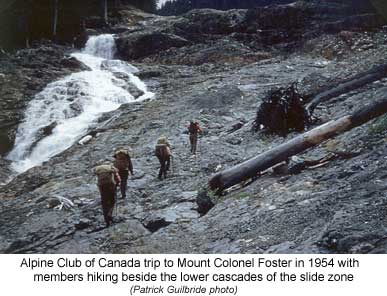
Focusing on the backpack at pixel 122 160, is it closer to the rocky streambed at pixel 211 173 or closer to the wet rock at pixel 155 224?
the rocky streambed at pixel 211 173

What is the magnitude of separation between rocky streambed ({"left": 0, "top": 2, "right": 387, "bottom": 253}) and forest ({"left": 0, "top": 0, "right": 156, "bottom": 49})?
334 inches

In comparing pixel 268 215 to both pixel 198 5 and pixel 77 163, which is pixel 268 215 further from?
pixel 198 5

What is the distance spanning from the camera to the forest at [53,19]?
24.5 m

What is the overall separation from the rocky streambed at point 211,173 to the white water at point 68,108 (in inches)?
37.0

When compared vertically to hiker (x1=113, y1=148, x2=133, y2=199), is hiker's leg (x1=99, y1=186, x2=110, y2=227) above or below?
below

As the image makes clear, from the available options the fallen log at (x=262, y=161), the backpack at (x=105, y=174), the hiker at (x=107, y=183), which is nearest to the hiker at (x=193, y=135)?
the fallen log at (x=262, y=161)

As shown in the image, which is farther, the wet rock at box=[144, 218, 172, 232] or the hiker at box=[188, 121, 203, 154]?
the hiker at box=[188, 121, 203, 154]

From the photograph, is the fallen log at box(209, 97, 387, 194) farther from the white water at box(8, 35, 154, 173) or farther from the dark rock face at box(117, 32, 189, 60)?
the dark rock face at box(117, 32, 189, 60)

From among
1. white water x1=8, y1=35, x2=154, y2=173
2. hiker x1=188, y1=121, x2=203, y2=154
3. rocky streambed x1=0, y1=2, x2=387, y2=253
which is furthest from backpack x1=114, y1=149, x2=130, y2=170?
white water x1=8, y1=35, x2=154, y2=173

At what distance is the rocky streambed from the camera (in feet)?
19.4

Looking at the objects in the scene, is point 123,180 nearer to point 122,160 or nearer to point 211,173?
point 122,160

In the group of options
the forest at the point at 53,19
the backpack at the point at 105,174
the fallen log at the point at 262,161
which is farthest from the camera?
the forest at the point at 53,19

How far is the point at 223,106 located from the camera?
14.3 meters

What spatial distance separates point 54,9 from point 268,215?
2719 cm
